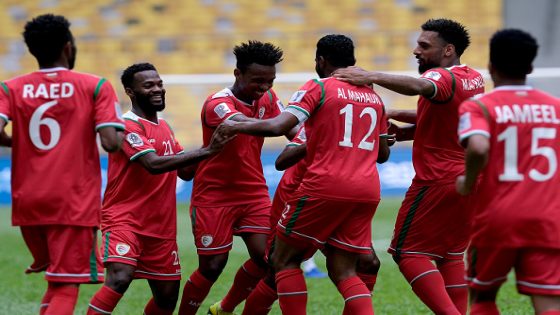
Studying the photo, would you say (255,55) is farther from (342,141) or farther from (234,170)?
(342,141)

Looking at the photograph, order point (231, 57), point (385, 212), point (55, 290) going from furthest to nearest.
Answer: point (231, 57)
point (385, 212)
point (55, 290)

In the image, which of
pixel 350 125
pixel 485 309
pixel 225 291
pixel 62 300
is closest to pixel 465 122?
pixel 485 309

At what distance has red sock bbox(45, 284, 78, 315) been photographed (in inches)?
230

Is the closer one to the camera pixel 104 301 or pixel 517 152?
pixel 517 152

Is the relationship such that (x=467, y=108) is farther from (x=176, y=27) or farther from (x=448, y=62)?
(x=176, y=27)

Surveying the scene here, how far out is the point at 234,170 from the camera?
7738 mm

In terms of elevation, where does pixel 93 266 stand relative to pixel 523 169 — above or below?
below

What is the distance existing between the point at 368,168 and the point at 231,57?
1662cm

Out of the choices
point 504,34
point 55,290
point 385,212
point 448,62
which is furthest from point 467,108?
point 385,212

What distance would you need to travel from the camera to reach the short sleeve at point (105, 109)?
5789mm

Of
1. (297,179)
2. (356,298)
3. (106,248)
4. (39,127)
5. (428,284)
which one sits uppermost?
(39,127)

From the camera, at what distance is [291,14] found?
24.1 metres

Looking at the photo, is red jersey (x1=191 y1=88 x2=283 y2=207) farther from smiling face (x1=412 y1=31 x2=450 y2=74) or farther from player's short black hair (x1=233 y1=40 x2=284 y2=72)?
smiling face (x1=412 y1=31 x2=450 y2=74)

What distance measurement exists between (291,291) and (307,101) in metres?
1.31
